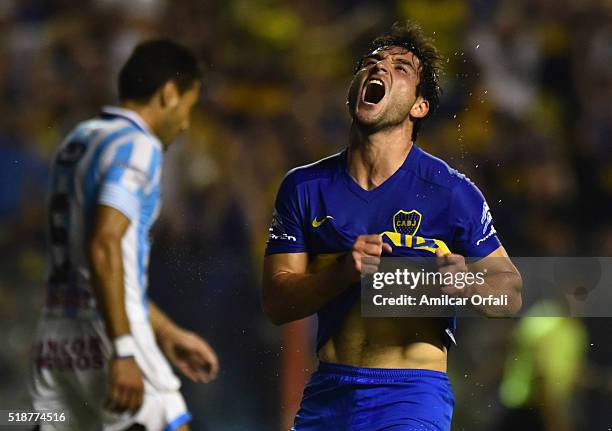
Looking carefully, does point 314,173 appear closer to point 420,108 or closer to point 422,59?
point 420,108

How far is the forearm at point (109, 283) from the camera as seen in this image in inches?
162

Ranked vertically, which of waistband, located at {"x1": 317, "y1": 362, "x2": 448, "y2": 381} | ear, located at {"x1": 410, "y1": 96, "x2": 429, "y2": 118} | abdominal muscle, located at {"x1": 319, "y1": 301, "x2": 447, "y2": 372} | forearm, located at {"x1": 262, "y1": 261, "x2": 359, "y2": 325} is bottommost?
waistband, located at {"x1": 317, "y1": 362, "x2": 448, "y2": 381}

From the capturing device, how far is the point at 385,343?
3.87 metres

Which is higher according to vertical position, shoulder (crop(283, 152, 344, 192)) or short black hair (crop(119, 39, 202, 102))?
short black hair (crop(119, 39, 202, 102))

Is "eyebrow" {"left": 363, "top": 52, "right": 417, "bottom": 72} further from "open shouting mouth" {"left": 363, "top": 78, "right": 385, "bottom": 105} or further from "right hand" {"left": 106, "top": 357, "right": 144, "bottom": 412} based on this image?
"right hand" {"left": 106, "top": 357, "right": 144, "bottom": 412}

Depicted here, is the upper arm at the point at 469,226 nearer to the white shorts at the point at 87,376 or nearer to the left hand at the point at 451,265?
the left hand at the point at 451,265

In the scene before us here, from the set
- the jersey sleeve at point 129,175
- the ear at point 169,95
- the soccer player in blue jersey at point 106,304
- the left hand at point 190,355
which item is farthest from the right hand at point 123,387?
the ear at point 169,95

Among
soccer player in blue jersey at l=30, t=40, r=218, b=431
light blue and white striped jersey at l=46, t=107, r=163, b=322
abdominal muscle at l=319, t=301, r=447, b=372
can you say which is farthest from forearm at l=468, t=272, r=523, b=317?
light blue and white striped jersey at l=46, t=107, r=163, b=322

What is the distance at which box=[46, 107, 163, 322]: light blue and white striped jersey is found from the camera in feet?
14.1

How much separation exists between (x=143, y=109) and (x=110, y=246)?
2.89 feet

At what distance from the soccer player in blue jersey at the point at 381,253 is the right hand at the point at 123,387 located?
58 centimetres

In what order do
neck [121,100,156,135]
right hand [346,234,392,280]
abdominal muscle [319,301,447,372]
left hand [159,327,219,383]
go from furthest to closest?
1. neck [121,100,156,135]
2. left hand [159,327,219,383]
3. abdominal muscle [319,301,447,372]
4. right hand [346,234,392,280]

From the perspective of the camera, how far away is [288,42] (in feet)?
27.3

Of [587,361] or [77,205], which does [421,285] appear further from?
[587,361]
